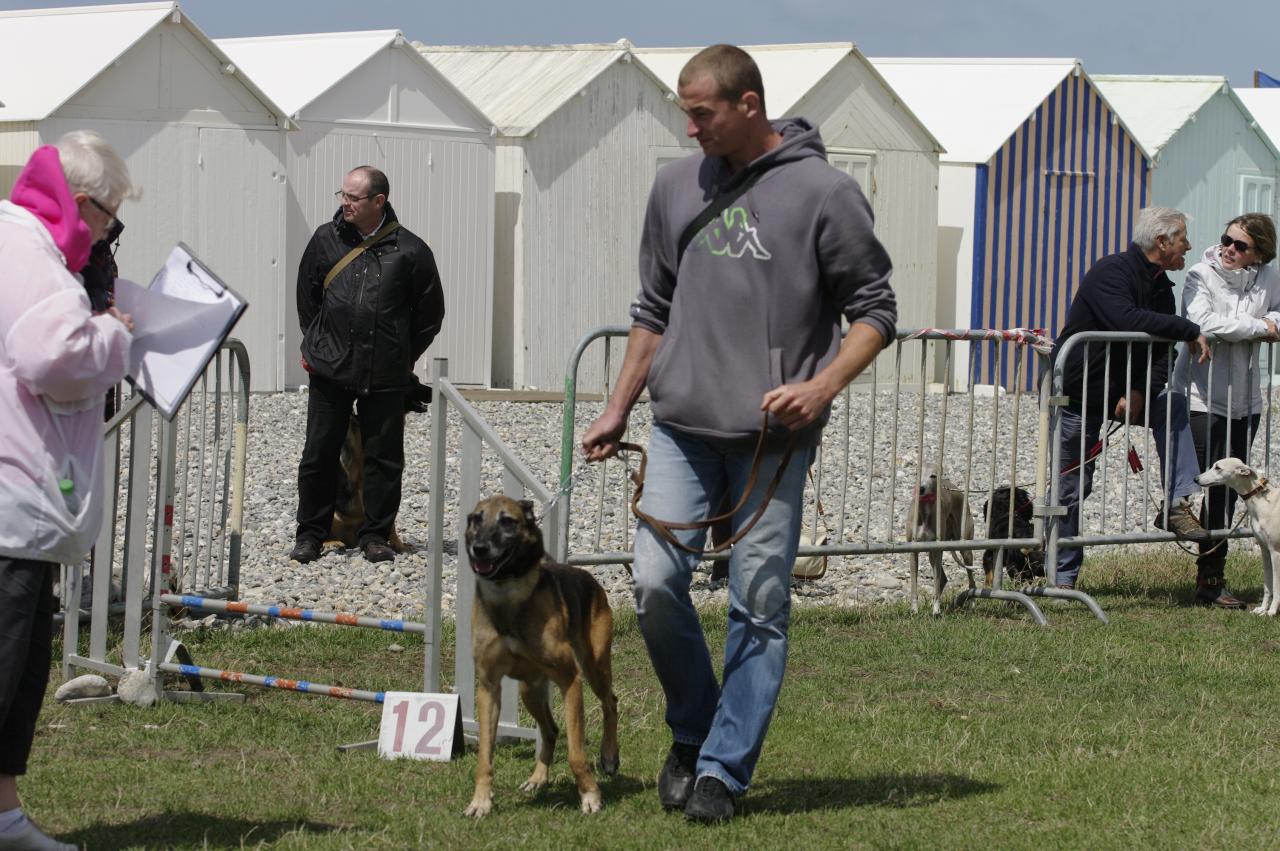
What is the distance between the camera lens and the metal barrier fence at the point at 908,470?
8.55 m

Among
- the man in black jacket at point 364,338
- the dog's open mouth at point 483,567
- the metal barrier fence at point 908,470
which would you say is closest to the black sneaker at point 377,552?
the man in black jacket at point 364,338

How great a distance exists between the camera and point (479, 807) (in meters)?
5.00

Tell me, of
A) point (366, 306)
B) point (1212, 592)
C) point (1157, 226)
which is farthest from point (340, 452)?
point (1212, 592)

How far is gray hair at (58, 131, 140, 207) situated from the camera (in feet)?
14.0

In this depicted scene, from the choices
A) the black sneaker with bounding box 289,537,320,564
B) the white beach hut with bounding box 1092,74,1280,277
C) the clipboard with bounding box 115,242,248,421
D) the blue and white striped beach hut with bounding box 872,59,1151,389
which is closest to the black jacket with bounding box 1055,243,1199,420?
the black sneaker with bounding box 289,537,320,564

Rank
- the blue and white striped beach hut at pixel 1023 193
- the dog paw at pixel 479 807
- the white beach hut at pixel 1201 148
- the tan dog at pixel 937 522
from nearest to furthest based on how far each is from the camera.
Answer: the dog paw at pixel 479 807 < the tan dog at pixel 937 522 < the blue and white striped beach hut at pixel 1023 193 < the white beach hut at pixel 1201 148

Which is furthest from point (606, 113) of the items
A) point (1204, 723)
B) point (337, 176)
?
point (1204, 723)

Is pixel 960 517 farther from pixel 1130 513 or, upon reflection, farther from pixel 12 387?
pixel 12 387

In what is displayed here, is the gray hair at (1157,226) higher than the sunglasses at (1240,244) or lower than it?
higher

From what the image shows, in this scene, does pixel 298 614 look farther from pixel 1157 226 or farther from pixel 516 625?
pixel 1157 226

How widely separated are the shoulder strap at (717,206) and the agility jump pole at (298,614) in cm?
185

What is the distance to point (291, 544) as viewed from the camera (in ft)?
35.3

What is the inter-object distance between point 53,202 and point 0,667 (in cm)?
112

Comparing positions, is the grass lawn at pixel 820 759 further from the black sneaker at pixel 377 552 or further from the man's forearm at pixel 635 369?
the black sneaker at pixel 377 552
